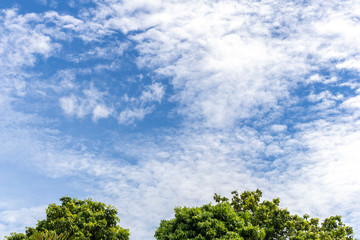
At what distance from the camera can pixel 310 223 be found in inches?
1048

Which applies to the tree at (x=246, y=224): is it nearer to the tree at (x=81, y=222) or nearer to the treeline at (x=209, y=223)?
the treeline at (x=209, y=223)

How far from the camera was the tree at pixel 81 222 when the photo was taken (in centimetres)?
2478

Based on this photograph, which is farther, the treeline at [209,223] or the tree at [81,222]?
the tree at [81,222]

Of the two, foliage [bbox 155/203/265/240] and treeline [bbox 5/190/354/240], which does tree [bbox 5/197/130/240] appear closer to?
treeline [bbox 5/190/354/240]

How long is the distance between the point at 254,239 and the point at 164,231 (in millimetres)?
6876

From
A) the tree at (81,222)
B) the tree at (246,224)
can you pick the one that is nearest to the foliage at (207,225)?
the tree at (246,224)

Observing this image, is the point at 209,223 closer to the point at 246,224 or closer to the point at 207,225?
the point at 207,225

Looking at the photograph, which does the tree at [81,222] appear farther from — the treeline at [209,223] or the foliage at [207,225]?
the foliage at [207,225]

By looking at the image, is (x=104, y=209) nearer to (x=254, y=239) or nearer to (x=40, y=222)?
(x=40, y=222)

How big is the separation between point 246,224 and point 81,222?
44.8ft

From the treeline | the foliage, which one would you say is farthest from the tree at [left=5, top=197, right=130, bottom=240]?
the foliage

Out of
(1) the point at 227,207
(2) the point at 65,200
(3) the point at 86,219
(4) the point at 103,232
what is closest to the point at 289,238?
(1) the point at 227,207

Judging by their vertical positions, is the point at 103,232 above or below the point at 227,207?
below

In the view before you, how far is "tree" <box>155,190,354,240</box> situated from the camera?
22.3 m
